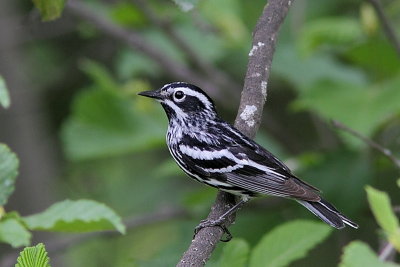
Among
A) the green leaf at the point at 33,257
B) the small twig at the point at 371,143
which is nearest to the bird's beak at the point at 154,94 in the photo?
the small twig at the point at 371,143

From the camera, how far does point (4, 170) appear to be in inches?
138

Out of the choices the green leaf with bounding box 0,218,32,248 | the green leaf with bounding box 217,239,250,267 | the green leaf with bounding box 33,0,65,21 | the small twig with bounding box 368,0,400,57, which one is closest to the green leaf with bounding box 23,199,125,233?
the green leaf with bounding box 0,218,32,248

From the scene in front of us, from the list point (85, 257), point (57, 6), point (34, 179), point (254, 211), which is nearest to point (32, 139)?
point (34, 179)

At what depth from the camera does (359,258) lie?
6.73 feet

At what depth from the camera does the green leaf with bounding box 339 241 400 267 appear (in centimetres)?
203

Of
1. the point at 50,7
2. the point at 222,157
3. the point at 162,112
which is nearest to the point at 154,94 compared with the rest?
the point at 222,157

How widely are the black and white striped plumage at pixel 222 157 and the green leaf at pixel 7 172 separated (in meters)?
1.16

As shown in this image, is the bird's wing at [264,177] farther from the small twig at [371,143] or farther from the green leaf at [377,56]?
the green leaf at [377,56]

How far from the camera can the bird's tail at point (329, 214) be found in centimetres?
397

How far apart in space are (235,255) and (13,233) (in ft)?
3.18

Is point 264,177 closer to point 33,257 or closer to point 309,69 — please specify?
point 33,257

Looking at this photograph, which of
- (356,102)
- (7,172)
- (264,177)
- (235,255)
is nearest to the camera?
(235,255)

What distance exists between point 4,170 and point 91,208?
1.53 ft

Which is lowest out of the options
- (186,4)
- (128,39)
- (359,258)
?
(359,258)
